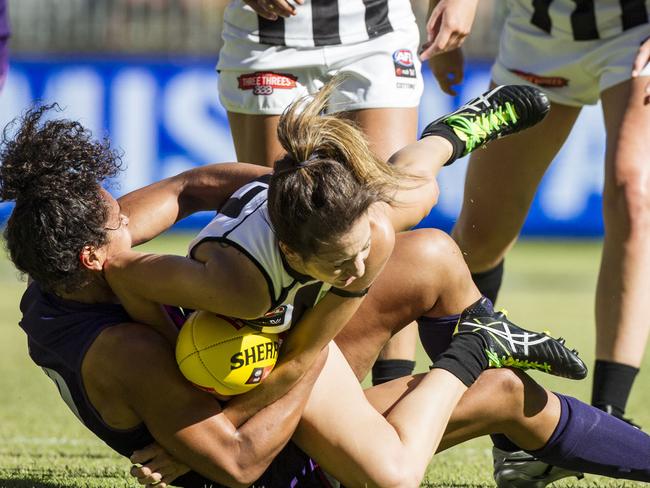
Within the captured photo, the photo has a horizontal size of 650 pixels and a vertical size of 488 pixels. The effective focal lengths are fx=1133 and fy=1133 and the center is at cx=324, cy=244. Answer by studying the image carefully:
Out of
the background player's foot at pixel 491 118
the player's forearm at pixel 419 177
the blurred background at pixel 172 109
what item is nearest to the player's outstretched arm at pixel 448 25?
the background player's foot at pixel 491 118

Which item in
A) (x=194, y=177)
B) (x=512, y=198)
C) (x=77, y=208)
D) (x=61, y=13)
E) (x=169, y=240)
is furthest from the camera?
(x=61, y=13)

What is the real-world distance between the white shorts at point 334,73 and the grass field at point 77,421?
144 centimetres

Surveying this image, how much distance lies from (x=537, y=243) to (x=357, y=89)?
400 inches

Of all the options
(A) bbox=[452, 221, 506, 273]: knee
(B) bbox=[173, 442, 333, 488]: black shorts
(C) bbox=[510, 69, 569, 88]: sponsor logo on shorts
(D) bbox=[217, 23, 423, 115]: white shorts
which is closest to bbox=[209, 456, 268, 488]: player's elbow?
(B) bbox=[173, 442, 333, 488]: black shorts

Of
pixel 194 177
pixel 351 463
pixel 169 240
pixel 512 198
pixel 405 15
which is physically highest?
pixel 405 15

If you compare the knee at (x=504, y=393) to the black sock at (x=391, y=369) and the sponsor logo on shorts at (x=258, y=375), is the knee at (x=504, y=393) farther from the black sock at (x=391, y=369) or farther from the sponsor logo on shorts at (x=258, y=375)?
the black sock at (x=391, y=369)

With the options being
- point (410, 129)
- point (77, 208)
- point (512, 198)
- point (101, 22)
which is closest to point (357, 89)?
point (410, 129)

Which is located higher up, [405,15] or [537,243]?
[405,15]

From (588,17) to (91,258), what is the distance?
2512mm

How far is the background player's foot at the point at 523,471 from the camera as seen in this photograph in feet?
11.8

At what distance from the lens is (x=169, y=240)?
13.6 metres

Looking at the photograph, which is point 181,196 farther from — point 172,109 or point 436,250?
point 172,109

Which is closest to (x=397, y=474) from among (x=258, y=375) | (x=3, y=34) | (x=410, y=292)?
(x=258, y=375)

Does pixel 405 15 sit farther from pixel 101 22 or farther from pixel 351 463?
pixel 101 22
